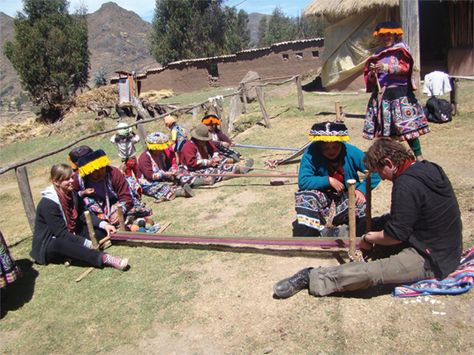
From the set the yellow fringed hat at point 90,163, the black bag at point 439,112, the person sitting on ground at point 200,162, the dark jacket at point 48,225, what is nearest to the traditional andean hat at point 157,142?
the person sitting on ground at point 200,162

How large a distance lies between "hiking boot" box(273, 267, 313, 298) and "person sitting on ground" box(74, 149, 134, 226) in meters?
1.99

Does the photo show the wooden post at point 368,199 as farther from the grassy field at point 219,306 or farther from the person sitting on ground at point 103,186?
the person sitting on ground at point 103,186

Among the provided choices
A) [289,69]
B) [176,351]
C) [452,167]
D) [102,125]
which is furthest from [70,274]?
[289,69]

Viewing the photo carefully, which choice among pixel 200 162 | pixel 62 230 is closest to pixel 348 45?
pixel 200 162

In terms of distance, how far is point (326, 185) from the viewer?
12.0ft

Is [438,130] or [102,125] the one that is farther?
[102,125]

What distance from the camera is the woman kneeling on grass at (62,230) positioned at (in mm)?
4008

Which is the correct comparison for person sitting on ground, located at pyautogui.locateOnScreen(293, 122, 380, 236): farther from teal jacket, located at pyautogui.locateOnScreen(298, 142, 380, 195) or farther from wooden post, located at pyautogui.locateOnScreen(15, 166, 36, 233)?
wooden post, located at pyautogui.locateOnScreen(15, 166, 36, 233)

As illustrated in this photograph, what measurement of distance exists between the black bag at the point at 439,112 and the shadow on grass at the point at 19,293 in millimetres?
6507

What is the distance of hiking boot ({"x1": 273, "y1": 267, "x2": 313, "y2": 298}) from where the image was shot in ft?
10.2

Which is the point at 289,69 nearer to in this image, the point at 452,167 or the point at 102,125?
the point at 102,125

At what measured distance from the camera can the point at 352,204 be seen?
3.18 m

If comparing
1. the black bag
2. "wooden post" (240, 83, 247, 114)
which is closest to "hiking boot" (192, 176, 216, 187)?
the black bag

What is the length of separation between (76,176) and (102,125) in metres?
13.4
